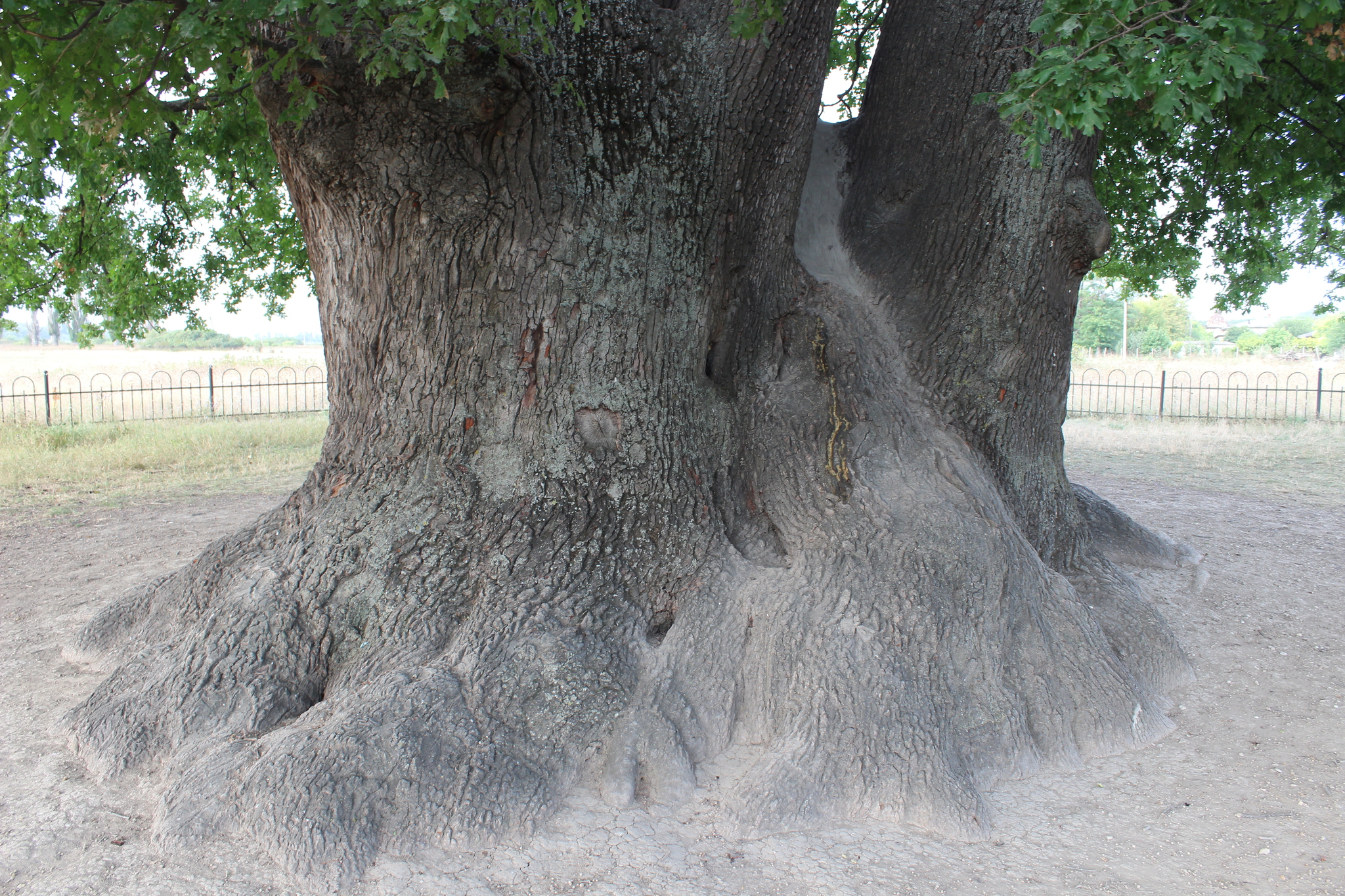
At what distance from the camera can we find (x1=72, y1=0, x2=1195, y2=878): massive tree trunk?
324cm

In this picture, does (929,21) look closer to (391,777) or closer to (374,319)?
(374,319)

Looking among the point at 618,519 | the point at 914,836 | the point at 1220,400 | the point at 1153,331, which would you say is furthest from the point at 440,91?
the point at 1153,331

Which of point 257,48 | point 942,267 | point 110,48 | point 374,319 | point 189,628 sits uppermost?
point 257,48

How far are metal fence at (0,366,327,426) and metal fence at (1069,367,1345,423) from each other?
16.8 metres

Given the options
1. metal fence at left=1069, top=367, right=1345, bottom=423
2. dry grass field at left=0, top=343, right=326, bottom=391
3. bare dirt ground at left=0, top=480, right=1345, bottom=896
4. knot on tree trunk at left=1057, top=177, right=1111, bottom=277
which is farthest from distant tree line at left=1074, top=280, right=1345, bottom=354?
bare dirt ground at left=0, top=480, right=1345, bottom=896

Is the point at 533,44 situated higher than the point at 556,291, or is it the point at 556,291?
the point at 533,44

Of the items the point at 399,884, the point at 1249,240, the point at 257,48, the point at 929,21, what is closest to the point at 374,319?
the point at 257,48

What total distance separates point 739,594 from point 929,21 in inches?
123

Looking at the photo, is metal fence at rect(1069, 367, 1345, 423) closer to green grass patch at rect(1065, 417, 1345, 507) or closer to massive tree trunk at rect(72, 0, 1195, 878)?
green grass patch at rect(1065, 417, 1345, 507)

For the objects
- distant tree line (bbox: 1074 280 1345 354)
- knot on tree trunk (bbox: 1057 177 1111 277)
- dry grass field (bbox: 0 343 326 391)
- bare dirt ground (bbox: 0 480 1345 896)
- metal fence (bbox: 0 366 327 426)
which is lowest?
bare dirt ground (bbox: 0 480 1345 896)

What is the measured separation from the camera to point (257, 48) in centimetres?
314

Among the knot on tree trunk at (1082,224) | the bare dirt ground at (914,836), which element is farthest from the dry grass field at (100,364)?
the knot on tree trunk at (1082,224)

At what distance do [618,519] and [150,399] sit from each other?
19.8 meters

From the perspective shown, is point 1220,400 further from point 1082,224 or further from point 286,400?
point 286,400
